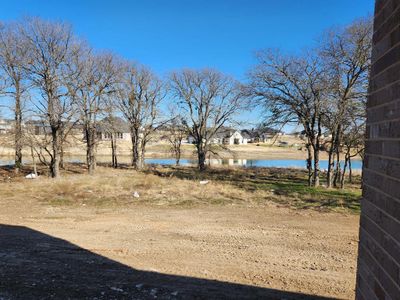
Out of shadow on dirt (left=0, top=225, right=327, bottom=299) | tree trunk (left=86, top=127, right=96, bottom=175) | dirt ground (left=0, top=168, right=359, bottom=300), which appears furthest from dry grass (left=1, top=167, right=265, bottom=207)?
tree trunk (left=86, top=127, right=96, bottom=175)

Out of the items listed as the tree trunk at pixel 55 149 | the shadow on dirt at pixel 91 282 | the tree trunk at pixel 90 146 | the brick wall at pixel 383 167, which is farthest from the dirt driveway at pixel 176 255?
the tree trunk at pixel 90 146

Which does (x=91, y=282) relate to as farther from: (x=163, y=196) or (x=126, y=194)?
(x=126, y=194)

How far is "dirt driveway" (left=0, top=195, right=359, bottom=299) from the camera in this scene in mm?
5559

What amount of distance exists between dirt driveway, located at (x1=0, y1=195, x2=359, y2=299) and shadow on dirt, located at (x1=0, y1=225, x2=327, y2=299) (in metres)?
0.02

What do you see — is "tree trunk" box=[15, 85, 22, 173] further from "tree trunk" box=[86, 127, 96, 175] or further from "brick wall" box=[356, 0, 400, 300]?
"brick wall" box=[356, 0, 400, 300]

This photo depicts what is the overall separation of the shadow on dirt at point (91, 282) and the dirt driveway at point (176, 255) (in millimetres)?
16

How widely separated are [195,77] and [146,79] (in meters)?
4.76

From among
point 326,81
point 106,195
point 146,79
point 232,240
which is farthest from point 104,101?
point 232,240

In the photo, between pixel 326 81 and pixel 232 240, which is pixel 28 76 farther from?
pixel 232 240

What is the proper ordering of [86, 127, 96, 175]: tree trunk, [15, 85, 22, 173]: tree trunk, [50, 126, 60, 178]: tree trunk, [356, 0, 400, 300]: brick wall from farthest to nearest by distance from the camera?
1. [86, 127, 96, 175]: tree trunk
2. [15, 85, 22, 173]: tree trunk
3. [50, 126, 60, 178]: tree trunk
4. [356, 0, 400, 300]: brick wall

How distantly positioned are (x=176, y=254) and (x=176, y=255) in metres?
0.07

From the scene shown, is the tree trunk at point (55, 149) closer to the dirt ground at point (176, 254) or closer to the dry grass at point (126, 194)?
the dry grass at point (126, 194)

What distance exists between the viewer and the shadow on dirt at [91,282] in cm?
530

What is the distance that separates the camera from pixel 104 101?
2948cm
